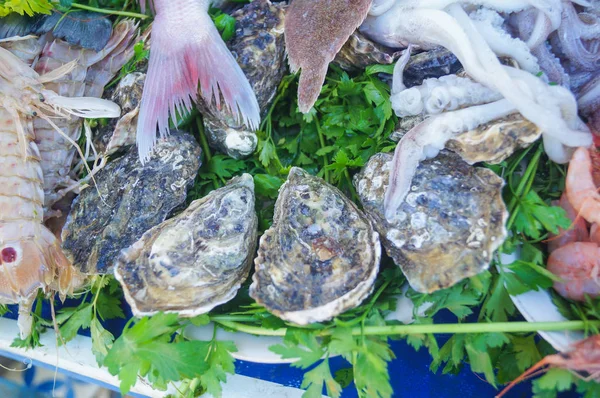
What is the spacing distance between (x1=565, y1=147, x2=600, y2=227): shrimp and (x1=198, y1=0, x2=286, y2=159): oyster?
612 millimetres

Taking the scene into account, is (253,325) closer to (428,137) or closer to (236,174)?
(236,174)

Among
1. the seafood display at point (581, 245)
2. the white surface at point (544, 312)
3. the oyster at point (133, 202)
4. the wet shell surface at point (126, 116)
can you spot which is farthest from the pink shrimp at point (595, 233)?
the wet shell surface at point (126, 116)

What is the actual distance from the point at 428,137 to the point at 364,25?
1.03ft

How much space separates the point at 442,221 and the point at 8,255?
91 centimetres

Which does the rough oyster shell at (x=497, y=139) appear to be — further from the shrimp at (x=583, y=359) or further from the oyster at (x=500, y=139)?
the shrimp at (x=583, y=359)

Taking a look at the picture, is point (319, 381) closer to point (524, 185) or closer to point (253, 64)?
point (524, 185)

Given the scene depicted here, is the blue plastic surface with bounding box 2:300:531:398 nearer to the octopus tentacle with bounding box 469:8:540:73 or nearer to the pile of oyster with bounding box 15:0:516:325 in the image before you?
the pile of oyster with bounding box 15:0:516:325

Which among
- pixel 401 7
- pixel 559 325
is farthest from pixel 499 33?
pixel 559 325

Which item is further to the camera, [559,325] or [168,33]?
[168,33]

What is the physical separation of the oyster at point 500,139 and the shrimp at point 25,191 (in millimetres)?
766

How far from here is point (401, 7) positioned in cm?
92

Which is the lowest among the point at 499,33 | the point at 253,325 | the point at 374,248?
the point at 253,325

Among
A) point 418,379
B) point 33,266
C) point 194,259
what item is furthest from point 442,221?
point 33,266

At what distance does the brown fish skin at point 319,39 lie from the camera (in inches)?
36.1
